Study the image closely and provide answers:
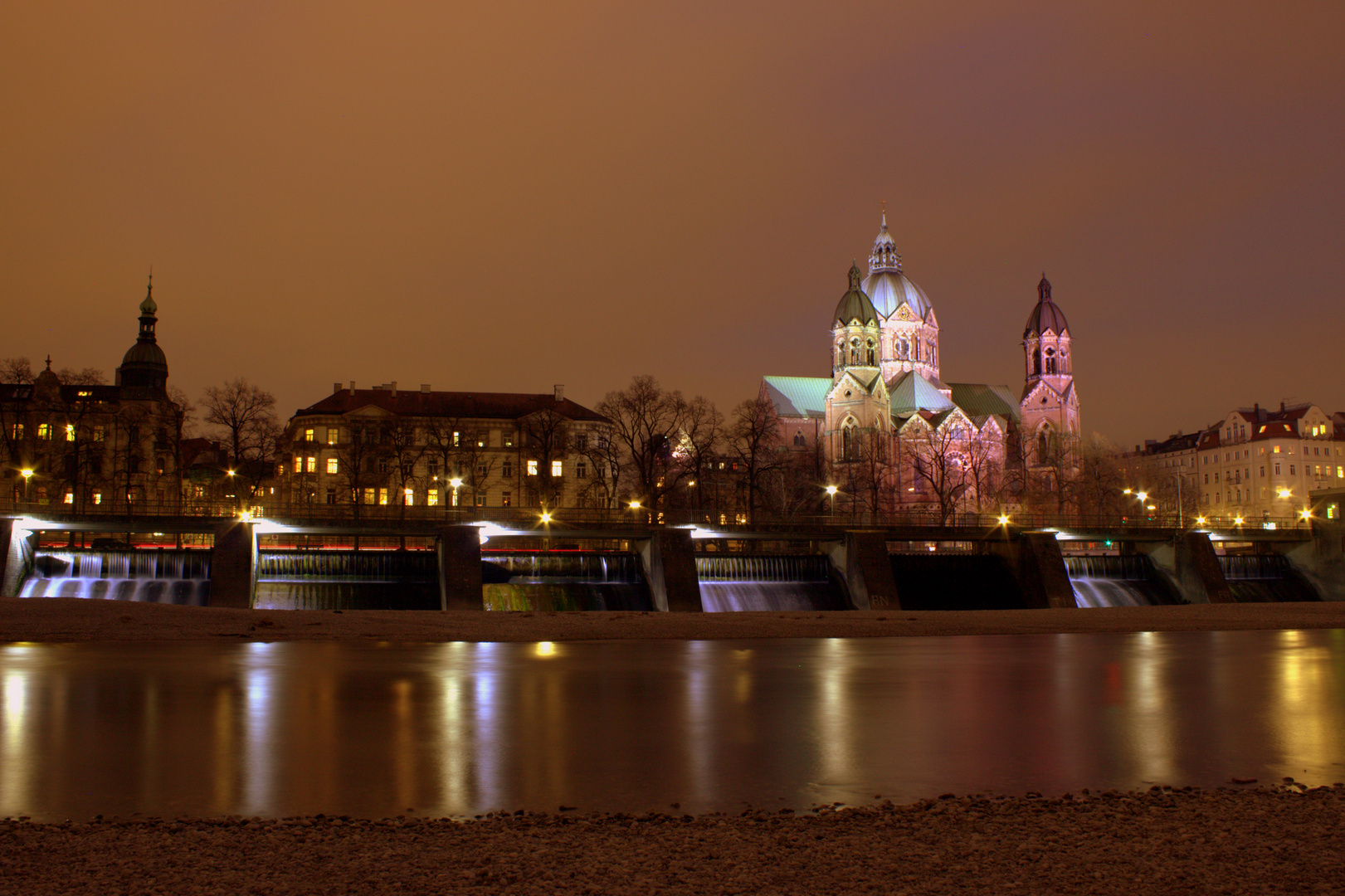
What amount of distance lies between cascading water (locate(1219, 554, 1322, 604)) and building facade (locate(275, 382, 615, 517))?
151 feet

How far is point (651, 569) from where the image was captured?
177 feet

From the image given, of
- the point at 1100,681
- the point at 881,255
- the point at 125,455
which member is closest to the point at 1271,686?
the point at 1100,681

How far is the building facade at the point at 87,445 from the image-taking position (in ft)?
230

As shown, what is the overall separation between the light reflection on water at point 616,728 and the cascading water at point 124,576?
1965 cm

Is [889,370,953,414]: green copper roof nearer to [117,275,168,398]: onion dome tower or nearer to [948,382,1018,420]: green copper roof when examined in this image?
[948,382,1018,420]: green copper roof

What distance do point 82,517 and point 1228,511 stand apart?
115133mm

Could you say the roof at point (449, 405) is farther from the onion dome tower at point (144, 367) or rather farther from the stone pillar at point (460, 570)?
the stone pillar at point (460, 570)

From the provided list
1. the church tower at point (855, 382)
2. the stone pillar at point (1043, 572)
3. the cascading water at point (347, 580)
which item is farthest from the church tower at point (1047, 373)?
the cascading water at point (347, 580)

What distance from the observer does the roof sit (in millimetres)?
109375

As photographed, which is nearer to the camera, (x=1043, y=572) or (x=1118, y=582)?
(x=1043, y=572)

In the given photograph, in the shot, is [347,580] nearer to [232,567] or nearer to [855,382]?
[232,567]

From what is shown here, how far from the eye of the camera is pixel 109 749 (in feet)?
49.1

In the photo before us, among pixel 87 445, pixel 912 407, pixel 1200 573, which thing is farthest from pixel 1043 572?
pixel 912 407

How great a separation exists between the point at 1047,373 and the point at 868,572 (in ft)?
360
